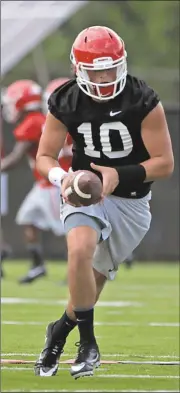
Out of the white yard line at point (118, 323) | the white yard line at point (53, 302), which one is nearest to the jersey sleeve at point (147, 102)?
the white yard line at point (118, 323)

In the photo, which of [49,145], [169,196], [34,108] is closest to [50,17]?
[34,108]

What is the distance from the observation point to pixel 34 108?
13.6 meters

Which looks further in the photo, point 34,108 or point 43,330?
point 34,108

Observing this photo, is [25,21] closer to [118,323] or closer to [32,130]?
[32,130]

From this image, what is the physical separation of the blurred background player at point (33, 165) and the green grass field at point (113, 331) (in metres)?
0.36

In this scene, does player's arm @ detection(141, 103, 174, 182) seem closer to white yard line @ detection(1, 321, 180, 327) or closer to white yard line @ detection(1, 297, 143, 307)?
white yard line @ detection(1, 321, 180, 327)

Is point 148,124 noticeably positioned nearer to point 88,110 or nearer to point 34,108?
point 88,110

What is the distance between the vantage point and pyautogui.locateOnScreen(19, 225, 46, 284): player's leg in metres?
13.0

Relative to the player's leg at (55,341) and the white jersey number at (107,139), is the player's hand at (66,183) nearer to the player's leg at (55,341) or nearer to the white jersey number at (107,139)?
the white jersey number at (107,139)

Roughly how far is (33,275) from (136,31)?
14528mm

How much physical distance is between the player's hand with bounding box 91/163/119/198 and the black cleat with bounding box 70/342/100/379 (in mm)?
720

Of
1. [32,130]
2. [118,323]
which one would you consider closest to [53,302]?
[118,323]

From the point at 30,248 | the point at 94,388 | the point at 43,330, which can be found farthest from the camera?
the point at 30,248

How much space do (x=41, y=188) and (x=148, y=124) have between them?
7423 millimetres
